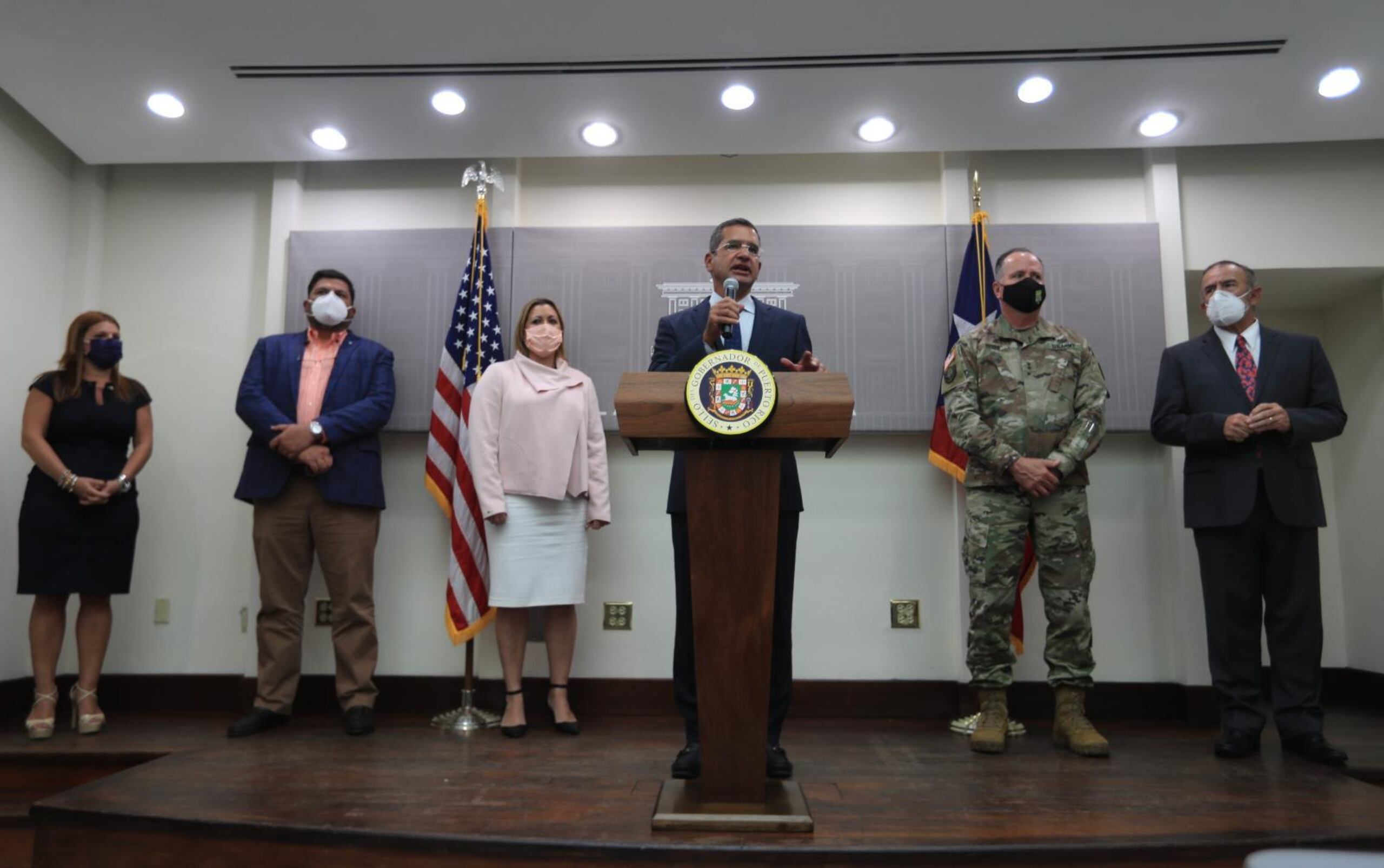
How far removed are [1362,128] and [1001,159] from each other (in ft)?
4.70

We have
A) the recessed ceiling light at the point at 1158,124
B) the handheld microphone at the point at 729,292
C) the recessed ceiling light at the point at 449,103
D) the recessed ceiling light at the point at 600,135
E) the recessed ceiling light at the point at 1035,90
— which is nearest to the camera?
the handheld microphone at the point at 729,292

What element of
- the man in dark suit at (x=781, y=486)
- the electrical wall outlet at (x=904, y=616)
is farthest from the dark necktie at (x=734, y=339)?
the electrical wall outlet at (x=904, y=616)

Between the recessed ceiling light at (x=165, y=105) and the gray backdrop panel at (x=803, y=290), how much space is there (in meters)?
0.69

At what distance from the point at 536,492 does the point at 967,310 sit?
6.43 ft

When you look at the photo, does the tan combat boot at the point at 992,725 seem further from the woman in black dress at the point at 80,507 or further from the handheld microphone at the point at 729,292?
the woman in black dress at the point at 80,507

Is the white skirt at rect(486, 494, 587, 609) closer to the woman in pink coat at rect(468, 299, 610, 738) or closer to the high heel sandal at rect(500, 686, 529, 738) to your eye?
the woman in pink coat at rect(468, 299, 610, 738)

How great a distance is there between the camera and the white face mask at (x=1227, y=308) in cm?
316

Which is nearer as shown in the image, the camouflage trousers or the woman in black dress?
the camouflage trousers

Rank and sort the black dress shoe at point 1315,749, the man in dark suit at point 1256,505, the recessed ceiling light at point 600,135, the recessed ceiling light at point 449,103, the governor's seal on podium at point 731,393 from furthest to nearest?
the recessed ceiling light at point 600,135
the recessed ceiling light at point 449,103
the man in dark suit at point 1256,505
the black dress shoe at point 1315,749
the governor's seal on podium at point 731,393

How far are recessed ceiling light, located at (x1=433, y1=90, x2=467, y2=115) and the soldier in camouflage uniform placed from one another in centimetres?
218

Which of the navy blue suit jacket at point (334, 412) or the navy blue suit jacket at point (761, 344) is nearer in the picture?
the navy blue suit jacket at point (761, 344)

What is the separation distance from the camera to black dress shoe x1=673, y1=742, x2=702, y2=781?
7.78 ft

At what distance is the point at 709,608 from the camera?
2.02 metres

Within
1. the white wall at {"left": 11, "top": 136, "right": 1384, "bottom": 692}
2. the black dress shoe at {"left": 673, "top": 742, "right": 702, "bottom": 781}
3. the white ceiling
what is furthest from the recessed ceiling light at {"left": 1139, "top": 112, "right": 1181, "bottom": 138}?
the black dress shoe at {"left": 673, "top": 742, "right": 702, "bottom": 781}
